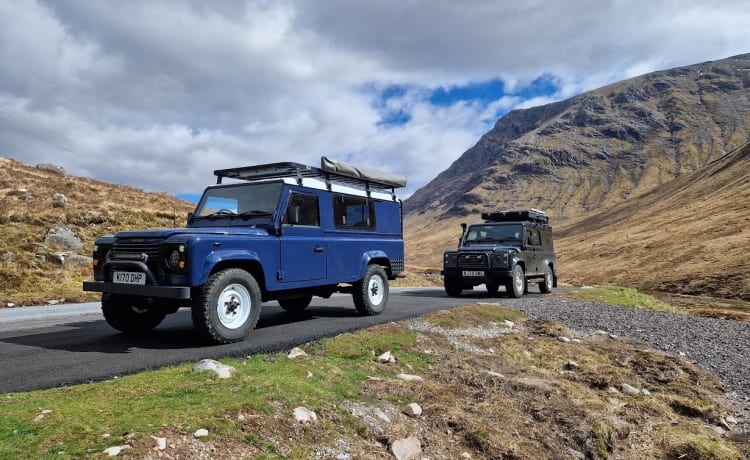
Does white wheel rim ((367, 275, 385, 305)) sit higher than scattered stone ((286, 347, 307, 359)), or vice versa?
white wheel rim ((367, 275, 385, 305))

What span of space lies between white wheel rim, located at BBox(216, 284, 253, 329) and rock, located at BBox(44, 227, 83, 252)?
16.8 metres

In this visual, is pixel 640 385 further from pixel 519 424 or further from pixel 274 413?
pixel 274 413

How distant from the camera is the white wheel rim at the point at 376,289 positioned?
972 centimetres

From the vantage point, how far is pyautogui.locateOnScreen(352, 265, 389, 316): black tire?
9.42 m

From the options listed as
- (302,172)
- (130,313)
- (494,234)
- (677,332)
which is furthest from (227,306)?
(494,234)

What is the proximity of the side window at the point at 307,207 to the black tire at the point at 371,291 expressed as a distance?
68.3 inches

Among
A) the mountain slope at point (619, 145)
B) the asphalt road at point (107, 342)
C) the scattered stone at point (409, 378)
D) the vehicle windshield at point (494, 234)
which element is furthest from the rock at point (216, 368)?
the mountain slope at point (619, 145)

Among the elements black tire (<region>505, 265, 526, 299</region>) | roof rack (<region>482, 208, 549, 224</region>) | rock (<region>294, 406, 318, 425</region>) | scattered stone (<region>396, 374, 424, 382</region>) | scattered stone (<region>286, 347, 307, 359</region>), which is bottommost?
scattered stone (<region>396, 374, 424, 382</region>)

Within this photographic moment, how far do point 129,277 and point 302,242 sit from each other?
102 inches

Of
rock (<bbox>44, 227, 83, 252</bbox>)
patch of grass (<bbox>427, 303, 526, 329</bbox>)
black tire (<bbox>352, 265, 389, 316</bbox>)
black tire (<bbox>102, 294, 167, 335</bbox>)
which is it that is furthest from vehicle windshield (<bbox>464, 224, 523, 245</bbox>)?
rock (<bbox>44, 227, 83, 252</bbox>)

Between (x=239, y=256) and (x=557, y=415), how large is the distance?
14.7 feet

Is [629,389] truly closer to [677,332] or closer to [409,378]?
[409,378]

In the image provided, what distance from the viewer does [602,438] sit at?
5.27 metres

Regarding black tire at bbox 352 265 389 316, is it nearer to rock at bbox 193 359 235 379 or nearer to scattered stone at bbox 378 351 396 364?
scattered stone at bbox 378 351 396 364
